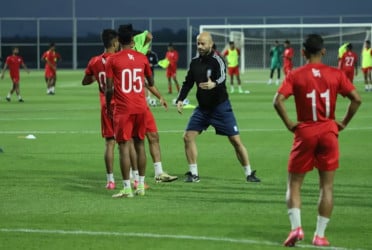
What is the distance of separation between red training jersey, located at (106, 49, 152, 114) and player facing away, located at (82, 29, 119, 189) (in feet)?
2.44

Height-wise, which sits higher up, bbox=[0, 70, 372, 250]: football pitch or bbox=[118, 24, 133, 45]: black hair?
bbox=[118, 24, 133, 45]: black hair

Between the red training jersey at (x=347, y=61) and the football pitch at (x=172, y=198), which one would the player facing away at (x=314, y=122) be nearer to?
the football pitch at (x=172, y=198)

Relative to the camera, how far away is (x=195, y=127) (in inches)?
555

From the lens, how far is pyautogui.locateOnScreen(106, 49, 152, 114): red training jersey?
40.3ft

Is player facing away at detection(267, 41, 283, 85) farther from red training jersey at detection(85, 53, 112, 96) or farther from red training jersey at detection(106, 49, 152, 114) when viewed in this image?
red training jersey at detection(106, 49, 152, 114)

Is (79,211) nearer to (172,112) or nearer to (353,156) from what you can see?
(353,156)

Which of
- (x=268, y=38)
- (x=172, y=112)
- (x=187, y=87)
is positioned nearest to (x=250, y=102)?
(x=172, y=112)

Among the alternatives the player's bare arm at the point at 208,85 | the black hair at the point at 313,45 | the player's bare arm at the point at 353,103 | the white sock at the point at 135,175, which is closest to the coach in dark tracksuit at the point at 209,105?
the player's bare arm at the point at 208,85

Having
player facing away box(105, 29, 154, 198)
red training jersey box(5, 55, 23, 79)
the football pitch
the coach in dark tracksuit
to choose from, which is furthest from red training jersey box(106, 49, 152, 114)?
red training jersey box(5, 55, 23, 79)

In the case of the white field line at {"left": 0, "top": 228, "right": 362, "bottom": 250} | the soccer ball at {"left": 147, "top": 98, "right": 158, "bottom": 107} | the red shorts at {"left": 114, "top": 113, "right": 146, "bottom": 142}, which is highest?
the red shorts at {"left": 114, "top": 113, "right": 146, "bottom": 142}

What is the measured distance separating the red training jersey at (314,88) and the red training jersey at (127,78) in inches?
142

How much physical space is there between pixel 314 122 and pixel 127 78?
12.5 feet

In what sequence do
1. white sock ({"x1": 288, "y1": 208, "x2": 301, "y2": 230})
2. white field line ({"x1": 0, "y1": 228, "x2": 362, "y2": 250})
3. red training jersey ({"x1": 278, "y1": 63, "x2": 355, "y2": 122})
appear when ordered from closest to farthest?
1. red training jersey ({"x1": 278, "y1": 63, "x2": 355, "y2": 122})
2. white sock ({"x1": 288, "y1": 208, "x2": 301, "y2": 230})
3. white field line ({"x1": 0, "y1": 228, "x2": 362, "y2": 250})

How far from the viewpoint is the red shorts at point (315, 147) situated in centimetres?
912
